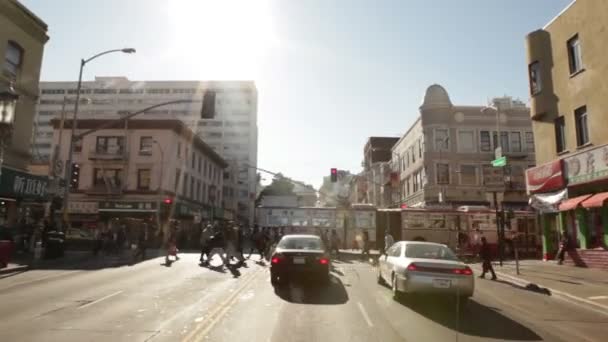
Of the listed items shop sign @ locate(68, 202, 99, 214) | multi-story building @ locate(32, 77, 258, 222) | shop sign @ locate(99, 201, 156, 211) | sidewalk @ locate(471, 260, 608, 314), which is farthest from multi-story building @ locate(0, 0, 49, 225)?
multi-story building @ locate(32, 77, 258, 222)

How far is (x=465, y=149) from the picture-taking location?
40.1 metres

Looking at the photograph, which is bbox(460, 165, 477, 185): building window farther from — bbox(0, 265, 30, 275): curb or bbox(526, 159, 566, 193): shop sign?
bbox(0, 265, 30, 275): curb

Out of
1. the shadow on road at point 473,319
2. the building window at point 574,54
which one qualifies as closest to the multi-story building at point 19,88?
the shadow on road at point 473,319

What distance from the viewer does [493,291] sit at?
13000 millimetres

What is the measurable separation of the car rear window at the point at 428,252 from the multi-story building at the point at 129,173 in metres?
30.0

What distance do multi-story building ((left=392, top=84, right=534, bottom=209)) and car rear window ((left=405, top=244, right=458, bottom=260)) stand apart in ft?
95.4

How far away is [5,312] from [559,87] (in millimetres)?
23895

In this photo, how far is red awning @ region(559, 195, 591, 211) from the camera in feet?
61.4

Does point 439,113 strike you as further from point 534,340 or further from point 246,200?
point 246,200

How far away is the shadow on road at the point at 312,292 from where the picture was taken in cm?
1030

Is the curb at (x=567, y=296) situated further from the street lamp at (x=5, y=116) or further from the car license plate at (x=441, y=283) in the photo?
the street lamp at (x=5, y=116)

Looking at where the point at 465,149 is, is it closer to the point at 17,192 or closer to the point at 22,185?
the point at 22,185

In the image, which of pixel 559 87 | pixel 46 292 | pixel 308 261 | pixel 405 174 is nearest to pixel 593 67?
pixel 559 87

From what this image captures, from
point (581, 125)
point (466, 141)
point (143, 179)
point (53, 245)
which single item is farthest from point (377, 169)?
point (53, 245)
